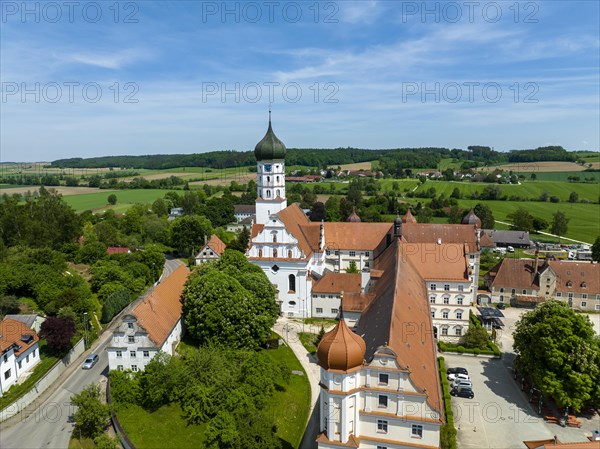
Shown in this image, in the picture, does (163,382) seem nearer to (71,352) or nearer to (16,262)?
(71,352)

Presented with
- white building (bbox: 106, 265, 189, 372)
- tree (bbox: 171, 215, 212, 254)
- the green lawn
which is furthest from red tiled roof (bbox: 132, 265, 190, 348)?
tree (bbox: 171, 215, 212, 254)

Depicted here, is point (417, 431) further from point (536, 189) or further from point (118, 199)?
point (536, 189)

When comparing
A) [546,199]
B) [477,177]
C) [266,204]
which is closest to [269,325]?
[266,204]

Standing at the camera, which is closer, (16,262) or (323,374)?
(323,374)

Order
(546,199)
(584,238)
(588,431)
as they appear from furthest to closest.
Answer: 1. (546,199)
2. (584,238)
3. (588,431)

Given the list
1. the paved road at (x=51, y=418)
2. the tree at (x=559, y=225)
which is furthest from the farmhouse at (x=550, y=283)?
the paved road at (x=51, y=418)

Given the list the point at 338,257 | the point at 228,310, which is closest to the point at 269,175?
the point at 338,257
